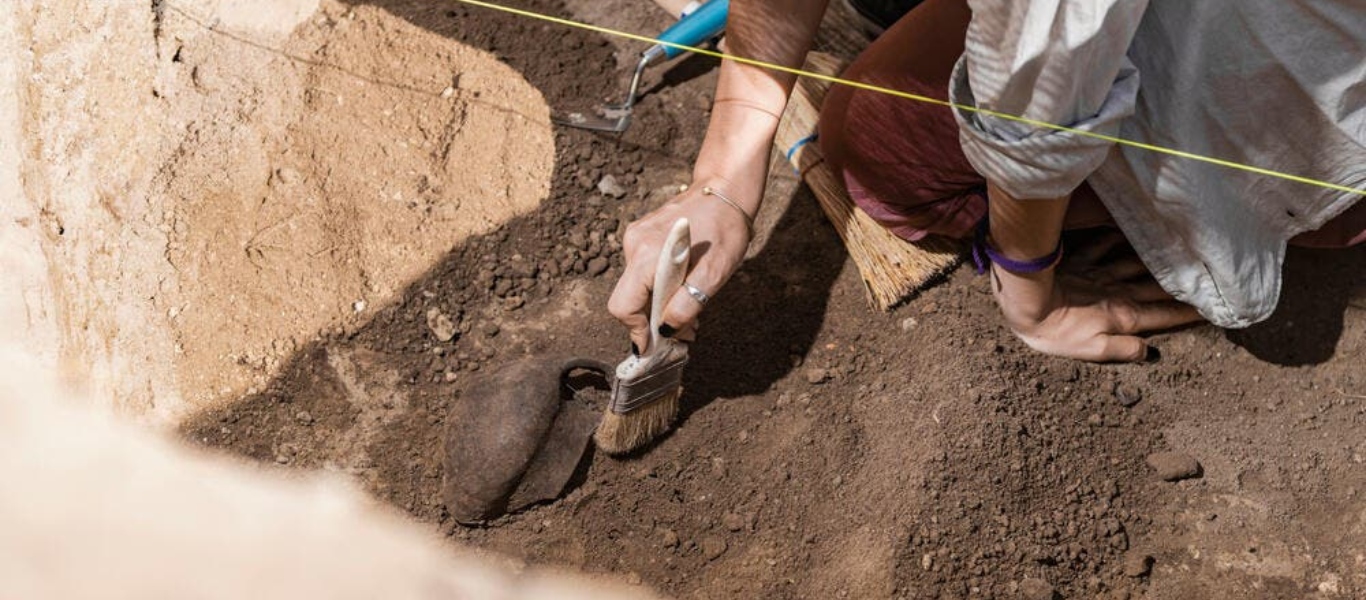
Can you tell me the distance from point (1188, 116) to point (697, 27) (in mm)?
811

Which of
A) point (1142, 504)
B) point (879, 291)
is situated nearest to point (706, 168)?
point (879, 291)

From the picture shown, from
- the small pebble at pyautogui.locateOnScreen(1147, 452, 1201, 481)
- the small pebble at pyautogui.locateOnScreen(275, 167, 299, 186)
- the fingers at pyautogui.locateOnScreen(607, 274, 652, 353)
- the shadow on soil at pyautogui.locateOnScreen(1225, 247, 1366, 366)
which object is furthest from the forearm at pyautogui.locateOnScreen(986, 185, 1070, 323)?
the small pebble at pyautogui.locateOnScreen(275, 167, 299, 186)

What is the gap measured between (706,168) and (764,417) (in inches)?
15.0

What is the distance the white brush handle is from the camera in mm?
1439

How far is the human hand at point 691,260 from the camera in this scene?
1.53 meters

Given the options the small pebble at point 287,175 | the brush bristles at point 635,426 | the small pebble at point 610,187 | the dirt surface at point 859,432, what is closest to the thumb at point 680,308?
the brush bristles at point 635,426

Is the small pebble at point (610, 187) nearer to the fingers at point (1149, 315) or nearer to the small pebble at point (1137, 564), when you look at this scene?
the fingers at point (1149, 315)

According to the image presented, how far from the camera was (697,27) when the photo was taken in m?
1.99

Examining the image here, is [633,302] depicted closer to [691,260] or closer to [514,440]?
[691,260]

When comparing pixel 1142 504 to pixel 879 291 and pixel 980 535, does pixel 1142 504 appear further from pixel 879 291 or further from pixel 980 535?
pixel 879 291

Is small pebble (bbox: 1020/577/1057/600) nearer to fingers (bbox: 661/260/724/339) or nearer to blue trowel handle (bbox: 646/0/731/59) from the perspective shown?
fingers (bbox: 661/260/724/339)

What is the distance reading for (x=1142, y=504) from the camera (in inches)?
67.9

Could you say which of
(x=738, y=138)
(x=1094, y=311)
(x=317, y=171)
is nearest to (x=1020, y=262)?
(x=1094, y=311)

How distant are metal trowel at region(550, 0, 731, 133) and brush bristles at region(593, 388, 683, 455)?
55 cm
